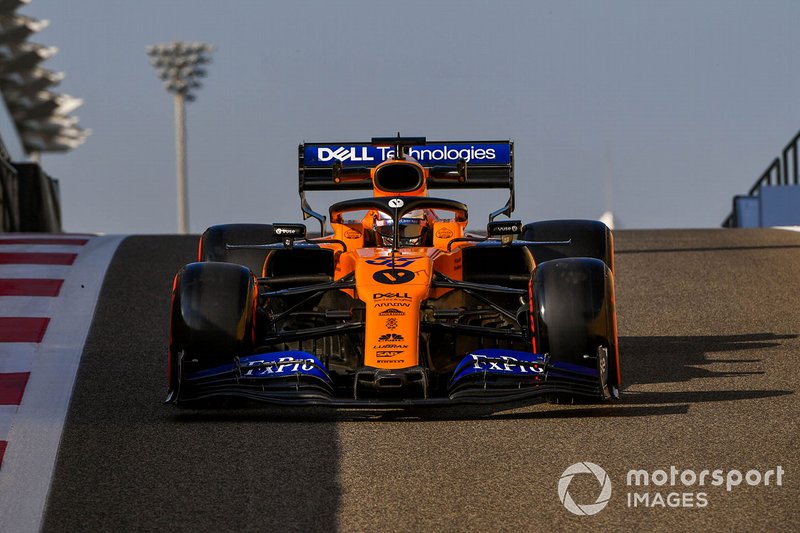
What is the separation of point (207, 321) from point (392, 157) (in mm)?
2774

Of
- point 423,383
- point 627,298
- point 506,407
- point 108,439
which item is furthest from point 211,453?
point 627,298

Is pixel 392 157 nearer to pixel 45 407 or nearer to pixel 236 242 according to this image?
pixel 236 242

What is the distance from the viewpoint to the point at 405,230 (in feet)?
33.7

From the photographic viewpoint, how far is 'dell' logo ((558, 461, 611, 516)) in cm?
658

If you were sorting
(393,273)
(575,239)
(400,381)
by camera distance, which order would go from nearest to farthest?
(400,381) < (393,273) < (575,239)

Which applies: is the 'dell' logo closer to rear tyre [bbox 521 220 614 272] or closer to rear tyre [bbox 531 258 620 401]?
rear tyre [bbox 531 258 620 401]

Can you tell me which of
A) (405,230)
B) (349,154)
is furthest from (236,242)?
(405,230)

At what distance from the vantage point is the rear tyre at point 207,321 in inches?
344

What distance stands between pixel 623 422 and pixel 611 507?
66.2 inches

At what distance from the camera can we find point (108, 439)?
26.4ft

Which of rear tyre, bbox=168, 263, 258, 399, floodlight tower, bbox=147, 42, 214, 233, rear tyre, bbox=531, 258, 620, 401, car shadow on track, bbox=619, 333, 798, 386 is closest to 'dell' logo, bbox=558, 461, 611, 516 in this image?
rear tyre, bbox=531, 258, 620, 401

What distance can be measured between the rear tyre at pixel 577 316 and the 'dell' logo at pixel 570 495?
1391 mm

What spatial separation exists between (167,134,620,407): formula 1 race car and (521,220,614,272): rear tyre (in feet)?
0.05

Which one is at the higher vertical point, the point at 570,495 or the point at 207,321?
the point at 207,321
